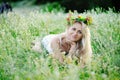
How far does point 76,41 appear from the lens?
7012 mm

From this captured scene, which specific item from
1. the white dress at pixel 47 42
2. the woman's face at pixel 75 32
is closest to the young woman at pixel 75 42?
the woman's face at pixel 75 32

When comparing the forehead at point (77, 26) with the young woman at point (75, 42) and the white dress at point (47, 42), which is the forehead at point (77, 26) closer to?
the young woman at point (75, 42)

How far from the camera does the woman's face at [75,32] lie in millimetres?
6948

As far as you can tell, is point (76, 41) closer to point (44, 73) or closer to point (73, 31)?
point (73, 31)

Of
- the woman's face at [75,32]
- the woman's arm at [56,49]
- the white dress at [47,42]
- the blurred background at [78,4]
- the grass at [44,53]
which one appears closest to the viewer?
the grass at [44,53]

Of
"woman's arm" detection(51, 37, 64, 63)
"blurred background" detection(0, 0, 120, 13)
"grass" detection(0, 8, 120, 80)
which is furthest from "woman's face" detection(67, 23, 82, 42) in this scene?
"blurred background" detection(0, 0, 120, 13)

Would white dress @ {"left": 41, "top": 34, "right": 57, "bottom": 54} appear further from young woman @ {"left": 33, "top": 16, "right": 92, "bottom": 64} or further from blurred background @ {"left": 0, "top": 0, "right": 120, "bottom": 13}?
blurred background @ {"left": 0, "top": 0, "right": 120, "bottom": 13}

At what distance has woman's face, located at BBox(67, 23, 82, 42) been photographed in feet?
22.8

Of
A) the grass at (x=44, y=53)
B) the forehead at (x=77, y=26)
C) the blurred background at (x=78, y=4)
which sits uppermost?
the blurred background at (x=78, y=4)

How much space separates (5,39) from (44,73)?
2.36m

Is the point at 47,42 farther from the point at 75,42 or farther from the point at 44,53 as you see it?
the point at 75,42

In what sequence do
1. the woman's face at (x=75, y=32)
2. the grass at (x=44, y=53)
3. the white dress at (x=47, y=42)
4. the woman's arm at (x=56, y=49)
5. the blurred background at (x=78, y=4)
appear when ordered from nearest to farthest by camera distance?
the grass at (x=44, y=53) → the woman's arm at (x=56, y=49) → the woman's face at (x=75, y=32) → the white dress at (x=47, y=42) → the blurred background at (x=78, y=4)

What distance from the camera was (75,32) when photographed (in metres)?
6.95

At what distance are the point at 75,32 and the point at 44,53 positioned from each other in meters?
0.60
